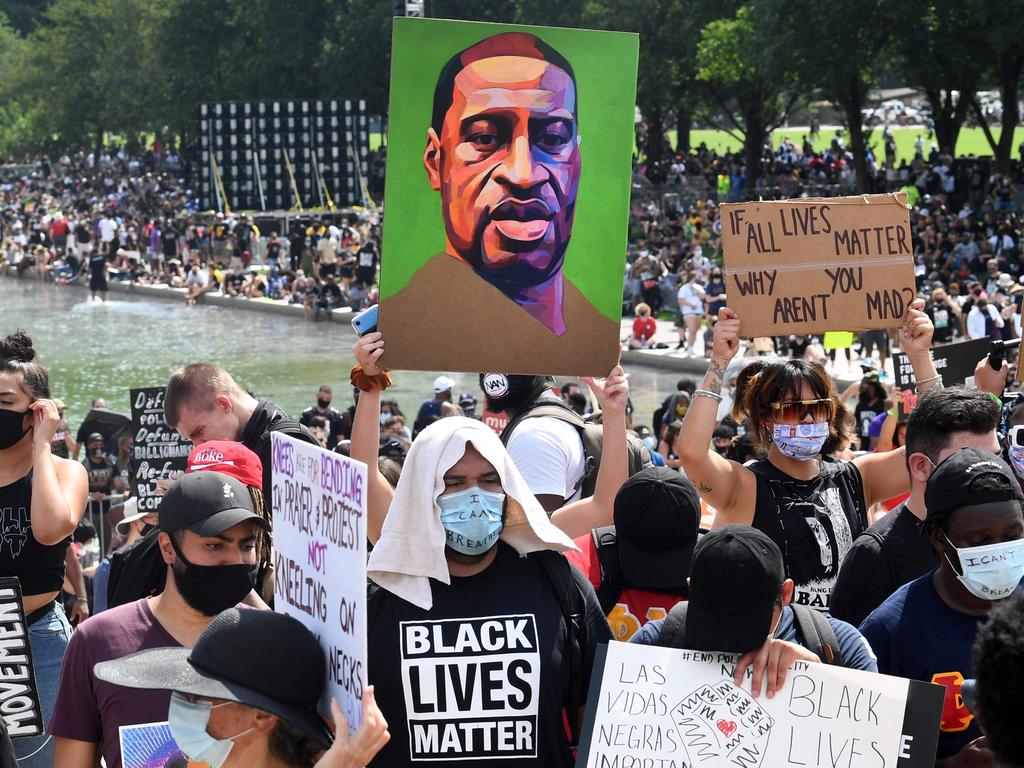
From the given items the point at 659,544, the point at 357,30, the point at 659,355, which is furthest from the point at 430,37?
the point at 357,30

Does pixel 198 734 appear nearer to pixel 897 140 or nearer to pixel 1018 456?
pixel 1018 456

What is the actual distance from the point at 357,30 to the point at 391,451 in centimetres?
5171

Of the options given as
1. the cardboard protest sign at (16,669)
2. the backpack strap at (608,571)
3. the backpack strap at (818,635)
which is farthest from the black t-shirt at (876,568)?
the cardboard protest sign at (16,669)

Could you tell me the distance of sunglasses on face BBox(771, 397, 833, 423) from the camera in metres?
4.93

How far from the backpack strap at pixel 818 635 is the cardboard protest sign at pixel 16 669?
2.26 meters

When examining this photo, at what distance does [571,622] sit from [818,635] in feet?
1.84

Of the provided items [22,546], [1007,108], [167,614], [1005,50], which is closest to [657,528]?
[167,614]

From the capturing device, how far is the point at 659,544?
162 inches

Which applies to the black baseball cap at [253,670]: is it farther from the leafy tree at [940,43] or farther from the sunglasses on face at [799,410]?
the leafy tree at [940,43]

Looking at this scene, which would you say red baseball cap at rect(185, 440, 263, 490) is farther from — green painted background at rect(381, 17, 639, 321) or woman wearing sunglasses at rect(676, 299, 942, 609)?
woman wearing sunglasses at rect(676, 299, 942, 609)

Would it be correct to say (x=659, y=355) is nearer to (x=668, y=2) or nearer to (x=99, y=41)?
(x=668, y=2)

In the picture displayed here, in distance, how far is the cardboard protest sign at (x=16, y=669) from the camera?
15.0 feet

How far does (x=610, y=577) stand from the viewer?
4254 mm

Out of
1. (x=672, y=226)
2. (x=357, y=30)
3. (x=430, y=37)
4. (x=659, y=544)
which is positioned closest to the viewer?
(x=659, y=544)
